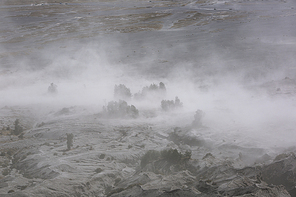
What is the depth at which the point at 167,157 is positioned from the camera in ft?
72.2

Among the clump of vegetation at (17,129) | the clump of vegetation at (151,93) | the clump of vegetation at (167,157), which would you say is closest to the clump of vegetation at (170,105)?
the clump of vegetation at (151,93)

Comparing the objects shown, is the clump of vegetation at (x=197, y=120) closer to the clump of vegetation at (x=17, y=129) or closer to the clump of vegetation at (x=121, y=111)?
the clump of vegetation at (x=121, y=111)

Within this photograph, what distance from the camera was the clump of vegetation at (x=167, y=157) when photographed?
21.7 m

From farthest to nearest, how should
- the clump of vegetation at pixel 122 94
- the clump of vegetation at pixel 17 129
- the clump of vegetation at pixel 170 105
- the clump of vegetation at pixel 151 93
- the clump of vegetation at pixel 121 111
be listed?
the clump of vegetation at pixel 151 93, the clump of vegetation at pixel 122 94, the clump of vegetation at pixel 170 105, the clump of vegetation at pixel 121 111, the clump of vegetation at pixel 17 129

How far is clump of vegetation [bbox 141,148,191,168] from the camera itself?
21.7 metres

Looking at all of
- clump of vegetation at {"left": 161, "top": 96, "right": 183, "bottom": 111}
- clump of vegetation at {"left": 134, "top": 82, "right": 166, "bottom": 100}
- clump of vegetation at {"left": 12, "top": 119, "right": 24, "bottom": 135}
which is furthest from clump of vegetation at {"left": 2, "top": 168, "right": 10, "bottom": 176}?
clump of vegetation at {"left": 134, "top": 82, "right": 166, "bottom": 100}

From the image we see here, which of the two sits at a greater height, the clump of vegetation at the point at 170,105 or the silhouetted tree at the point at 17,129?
the silhouetted tree at the point at 17,129

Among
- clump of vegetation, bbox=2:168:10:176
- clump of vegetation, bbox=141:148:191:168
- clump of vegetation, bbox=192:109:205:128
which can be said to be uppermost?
clump of vegetation, bbox=2:168:10:176

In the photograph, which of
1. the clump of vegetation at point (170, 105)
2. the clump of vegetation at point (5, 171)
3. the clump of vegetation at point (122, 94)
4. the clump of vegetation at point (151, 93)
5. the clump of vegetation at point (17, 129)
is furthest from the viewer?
the clump of vegetation at point (151, 93)

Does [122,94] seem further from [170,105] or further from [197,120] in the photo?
[197,120]

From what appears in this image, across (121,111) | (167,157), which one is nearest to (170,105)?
(121,111)

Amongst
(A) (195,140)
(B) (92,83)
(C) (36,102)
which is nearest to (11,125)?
(C) (36,102)

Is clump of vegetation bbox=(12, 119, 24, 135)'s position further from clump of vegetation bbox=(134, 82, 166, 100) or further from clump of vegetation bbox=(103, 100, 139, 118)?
clump of vegetation bbox=(134, 82, 166, 100)

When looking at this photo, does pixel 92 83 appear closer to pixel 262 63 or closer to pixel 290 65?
pixel 262 63
